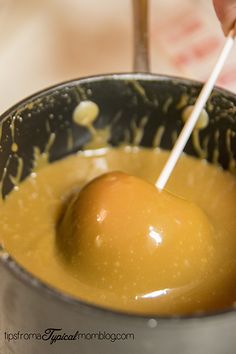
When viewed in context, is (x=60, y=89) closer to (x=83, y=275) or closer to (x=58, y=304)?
(x=83, y=275)

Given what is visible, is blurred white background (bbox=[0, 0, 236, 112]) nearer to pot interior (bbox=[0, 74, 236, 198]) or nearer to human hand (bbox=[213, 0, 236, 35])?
pot interior (bbox=[0, 74, 236, 198])

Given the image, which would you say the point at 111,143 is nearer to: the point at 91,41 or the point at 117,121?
the point at 117,121

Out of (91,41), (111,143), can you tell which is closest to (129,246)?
(111,143)

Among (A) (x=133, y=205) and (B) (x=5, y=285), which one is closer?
(B) (x=5, y=285)

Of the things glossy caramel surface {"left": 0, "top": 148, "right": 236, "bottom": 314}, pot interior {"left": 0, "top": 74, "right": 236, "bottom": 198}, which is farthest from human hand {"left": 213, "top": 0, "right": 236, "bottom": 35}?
glossy caramel surface {"left": 0, "top": 148, "right": 236, "bottom": 314}

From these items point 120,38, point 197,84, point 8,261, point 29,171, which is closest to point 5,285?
point 8,261

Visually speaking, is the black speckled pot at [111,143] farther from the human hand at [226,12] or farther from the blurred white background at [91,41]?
the blurred white background at [91,41]
